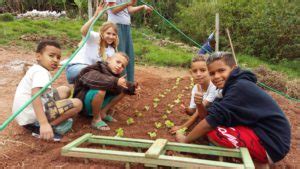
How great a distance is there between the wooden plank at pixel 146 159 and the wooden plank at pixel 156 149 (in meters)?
0.04

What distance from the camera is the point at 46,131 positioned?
10.3 ft

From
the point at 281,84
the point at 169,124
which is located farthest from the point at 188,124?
the point at 281,84

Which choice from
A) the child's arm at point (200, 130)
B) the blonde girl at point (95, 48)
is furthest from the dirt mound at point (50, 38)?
the child's arm at point (200, 130)

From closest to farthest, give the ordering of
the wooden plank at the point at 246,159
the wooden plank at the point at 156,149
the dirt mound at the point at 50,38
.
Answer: the wooden plank at the point at 246,159 → the wooden plank at the point at 156,149 → the dirt mound at the point at 50,38

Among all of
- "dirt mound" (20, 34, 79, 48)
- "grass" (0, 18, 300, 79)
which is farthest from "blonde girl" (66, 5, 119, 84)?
"dirt mound" (20, 34, 79, 48)

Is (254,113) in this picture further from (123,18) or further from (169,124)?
(123,18)

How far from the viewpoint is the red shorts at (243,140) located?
285 cm

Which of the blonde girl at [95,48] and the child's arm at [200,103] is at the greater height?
the blonde girl at [95,48]

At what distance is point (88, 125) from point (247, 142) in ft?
5.83

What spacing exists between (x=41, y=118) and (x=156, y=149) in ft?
3.60

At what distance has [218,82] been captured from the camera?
3043mm

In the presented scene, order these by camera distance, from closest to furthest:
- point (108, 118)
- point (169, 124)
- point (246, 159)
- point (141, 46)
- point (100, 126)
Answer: point (246, 159), point (100, 126), point (169, 124), point (108, 118), point (141, 46)

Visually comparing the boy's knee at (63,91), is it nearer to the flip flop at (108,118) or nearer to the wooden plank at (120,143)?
the flip flop at (108,118)

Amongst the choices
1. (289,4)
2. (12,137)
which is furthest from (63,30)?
(12,137)
